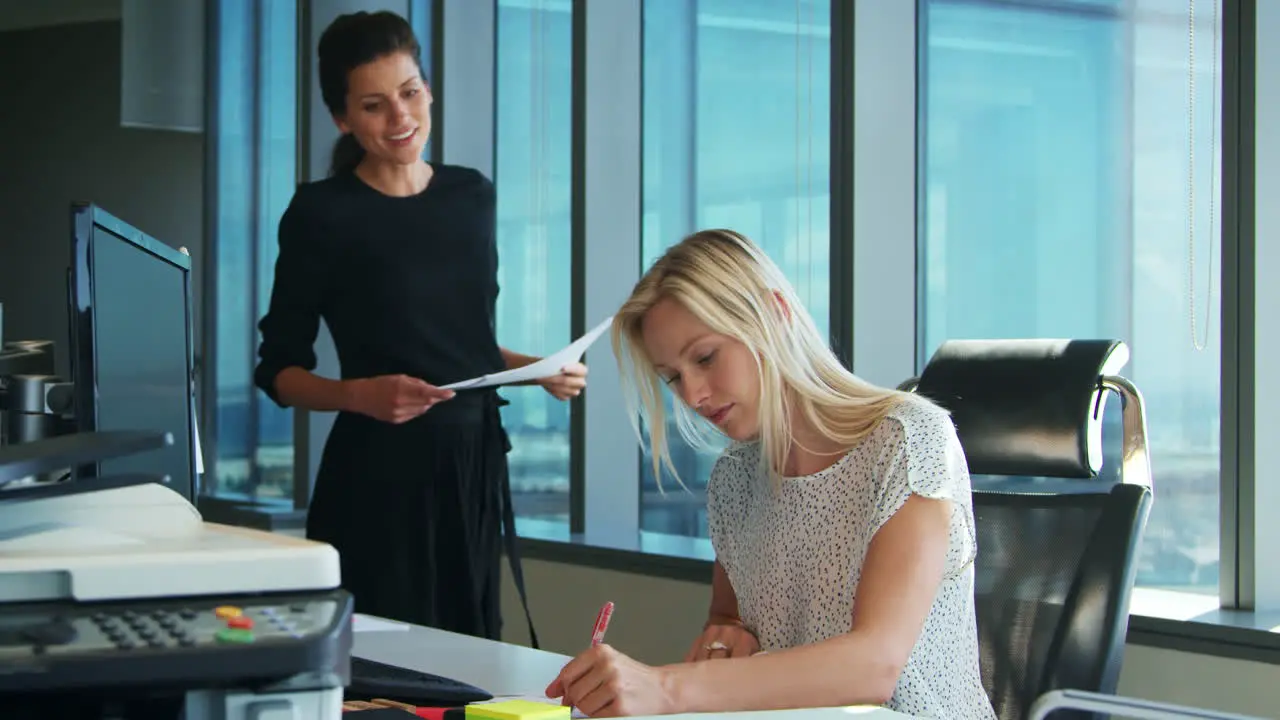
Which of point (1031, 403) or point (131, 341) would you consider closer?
point (131, 341)

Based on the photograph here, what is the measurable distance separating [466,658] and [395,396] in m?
0.71

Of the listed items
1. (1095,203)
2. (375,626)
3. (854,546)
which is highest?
(1095,203)

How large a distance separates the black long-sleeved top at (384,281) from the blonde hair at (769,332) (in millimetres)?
729

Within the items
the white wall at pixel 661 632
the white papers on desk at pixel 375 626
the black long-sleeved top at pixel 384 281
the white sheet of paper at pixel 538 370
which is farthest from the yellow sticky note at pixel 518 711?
the white wall at pixel 661 632

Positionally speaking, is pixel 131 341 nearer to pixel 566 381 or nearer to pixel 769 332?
pixel 769 332

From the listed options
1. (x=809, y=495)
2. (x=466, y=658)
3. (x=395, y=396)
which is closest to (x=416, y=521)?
(x=395, y=396)

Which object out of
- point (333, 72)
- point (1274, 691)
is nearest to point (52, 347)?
point (333, 72)

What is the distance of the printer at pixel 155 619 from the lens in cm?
69

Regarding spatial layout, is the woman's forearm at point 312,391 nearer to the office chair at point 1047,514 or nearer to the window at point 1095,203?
the office chair at point 1047,514

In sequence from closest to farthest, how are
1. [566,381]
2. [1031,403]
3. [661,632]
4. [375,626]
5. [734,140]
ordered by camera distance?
[1031,403]
[375,626]
[566,381]
[661,632]
[734,140]

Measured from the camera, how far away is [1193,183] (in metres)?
2.64

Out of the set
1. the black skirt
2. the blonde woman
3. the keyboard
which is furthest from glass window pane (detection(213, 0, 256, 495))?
the keyboard

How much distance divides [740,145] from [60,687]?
3126 mm

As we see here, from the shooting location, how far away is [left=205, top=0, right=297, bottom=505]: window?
588 cm
